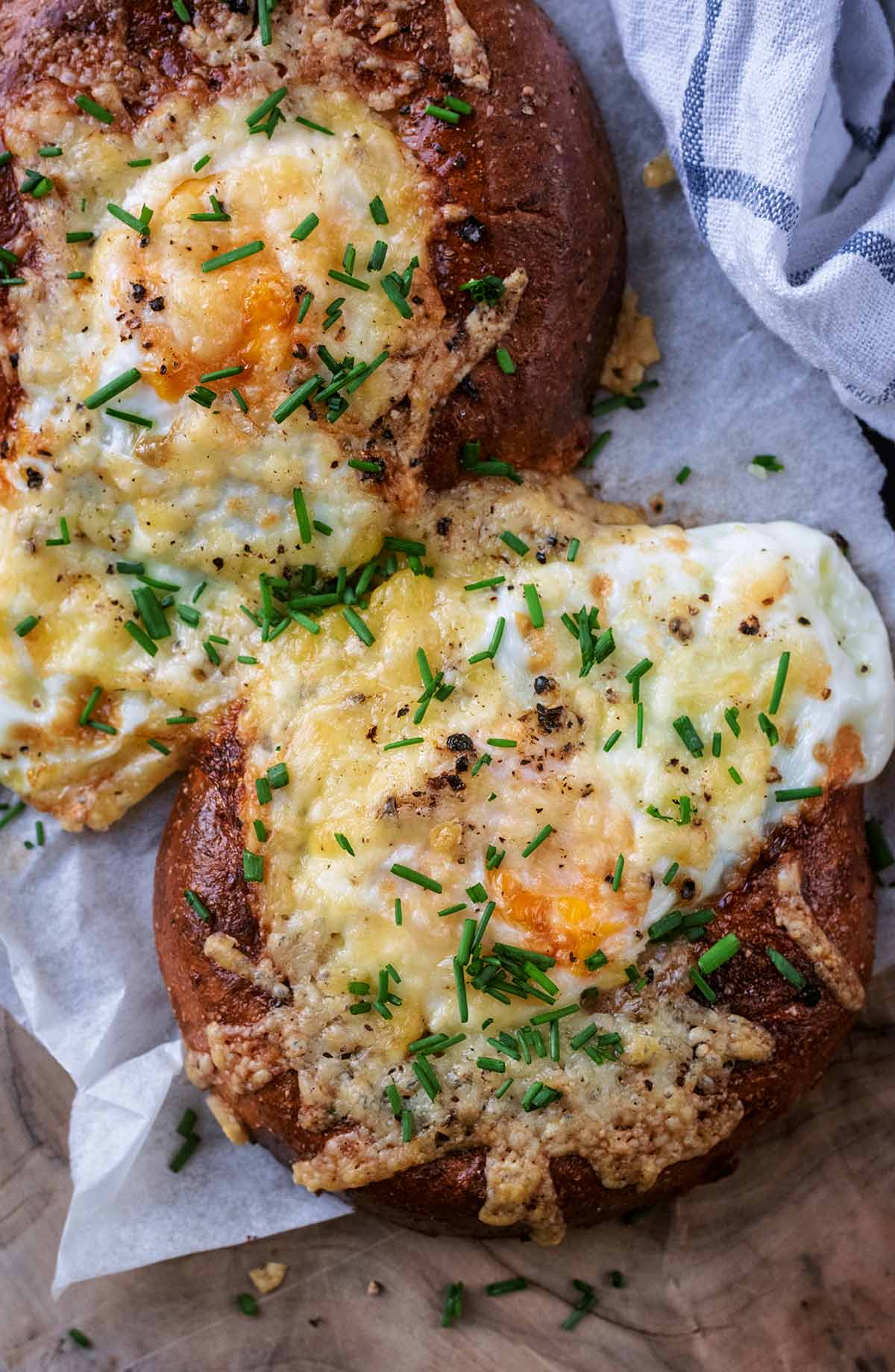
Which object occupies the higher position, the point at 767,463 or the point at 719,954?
the point at 767,463

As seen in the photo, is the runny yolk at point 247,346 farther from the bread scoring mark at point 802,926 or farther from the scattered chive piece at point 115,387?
the bread scoring mark at point 802,926

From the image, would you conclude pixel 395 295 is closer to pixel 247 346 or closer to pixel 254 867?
pixel 247 346

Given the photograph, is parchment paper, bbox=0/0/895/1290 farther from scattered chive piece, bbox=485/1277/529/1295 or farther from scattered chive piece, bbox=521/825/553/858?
scattered chive piece, bbox=521/825/553/858

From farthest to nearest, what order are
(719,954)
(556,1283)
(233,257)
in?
(556,1283), (719,954), (233,257)

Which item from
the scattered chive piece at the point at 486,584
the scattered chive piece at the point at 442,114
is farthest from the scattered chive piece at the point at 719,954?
the scattered chive piece at the point at 442,114

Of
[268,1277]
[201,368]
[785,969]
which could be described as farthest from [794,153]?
[268,1277]

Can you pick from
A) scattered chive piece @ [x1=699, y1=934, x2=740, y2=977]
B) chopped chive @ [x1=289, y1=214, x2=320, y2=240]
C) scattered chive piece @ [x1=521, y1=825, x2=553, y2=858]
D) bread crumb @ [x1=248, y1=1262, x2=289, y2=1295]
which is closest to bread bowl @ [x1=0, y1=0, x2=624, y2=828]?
chopped chive @ [x1=289, y1=214, x2=320, y2=240]
